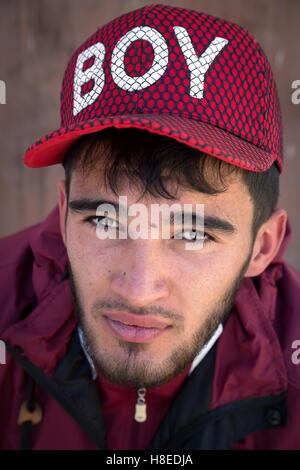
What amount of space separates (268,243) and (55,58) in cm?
144

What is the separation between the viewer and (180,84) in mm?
908

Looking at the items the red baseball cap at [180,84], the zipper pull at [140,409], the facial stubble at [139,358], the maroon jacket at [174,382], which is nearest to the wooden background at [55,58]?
the maroon jacket at [174,382]

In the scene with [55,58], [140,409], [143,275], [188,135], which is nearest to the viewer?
[188,135]

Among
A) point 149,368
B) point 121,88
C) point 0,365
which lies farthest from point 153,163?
point 0,365

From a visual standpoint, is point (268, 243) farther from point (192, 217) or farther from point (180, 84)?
point (180, 84)

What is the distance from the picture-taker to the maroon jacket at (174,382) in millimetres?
→ 1157

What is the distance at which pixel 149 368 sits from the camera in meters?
1.06

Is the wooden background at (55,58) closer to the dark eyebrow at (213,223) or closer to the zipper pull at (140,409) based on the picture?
the dark eyebrow at (213,223)

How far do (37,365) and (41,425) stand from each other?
0.68ft

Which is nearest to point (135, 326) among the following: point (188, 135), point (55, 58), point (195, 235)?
point (195, 235)

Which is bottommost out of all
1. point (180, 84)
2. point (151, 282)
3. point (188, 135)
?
point (151, 282)

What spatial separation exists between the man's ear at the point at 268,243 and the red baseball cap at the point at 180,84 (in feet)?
0.98

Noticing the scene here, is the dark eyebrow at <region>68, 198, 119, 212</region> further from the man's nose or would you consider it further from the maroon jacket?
the maroon jacket

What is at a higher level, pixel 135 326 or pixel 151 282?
pixel 151 282
